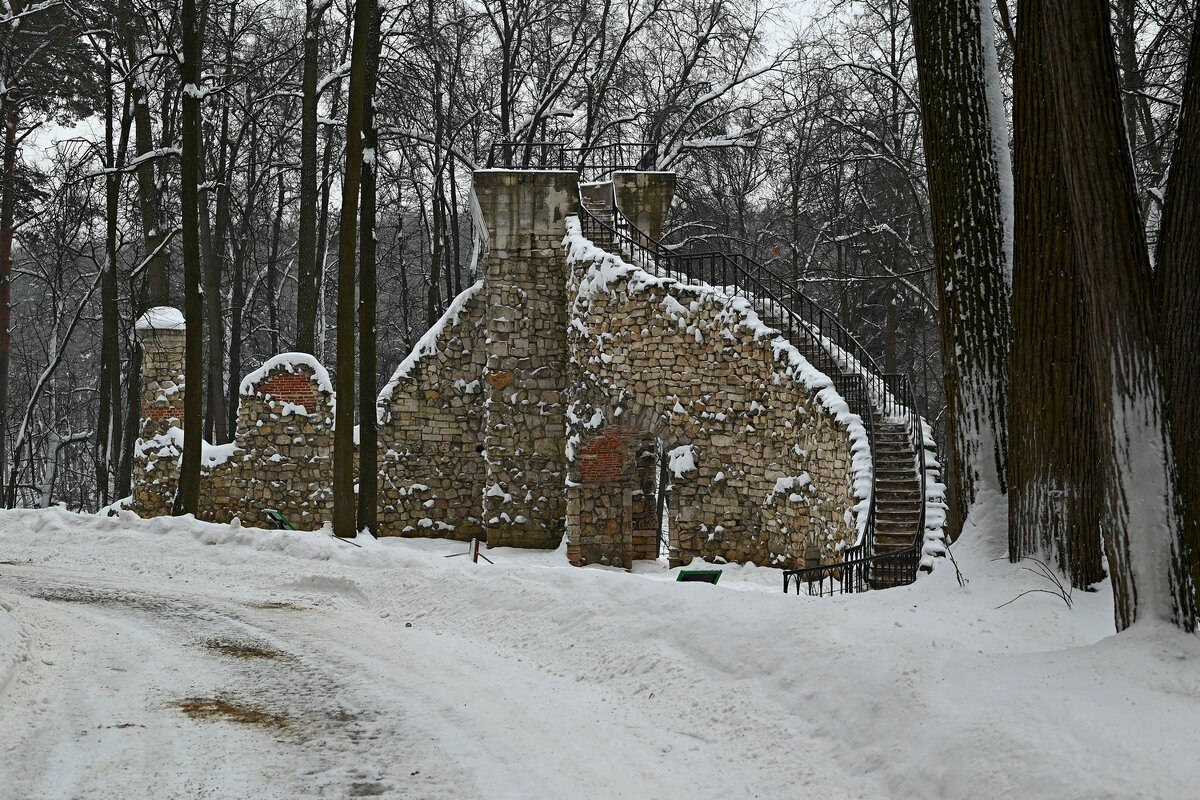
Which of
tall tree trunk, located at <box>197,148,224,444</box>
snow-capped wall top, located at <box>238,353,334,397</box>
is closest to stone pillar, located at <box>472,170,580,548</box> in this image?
snow-capped wall top, located at <box>238,353,334,397</box>

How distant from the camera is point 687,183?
25578mm

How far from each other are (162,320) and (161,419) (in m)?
1.78

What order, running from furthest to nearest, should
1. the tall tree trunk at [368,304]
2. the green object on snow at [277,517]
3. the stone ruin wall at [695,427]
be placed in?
the green object on snow at [277,517] < the tall tree trunk at [368,304] < the stone ruin wall at [695,427]

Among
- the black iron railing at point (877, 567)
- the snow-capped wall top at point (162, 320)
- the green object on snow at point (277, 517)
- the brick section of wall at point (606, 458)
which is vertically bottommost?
the black iron railing at point (877, 567)

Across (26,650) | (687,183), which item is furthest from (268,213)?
(26,650)

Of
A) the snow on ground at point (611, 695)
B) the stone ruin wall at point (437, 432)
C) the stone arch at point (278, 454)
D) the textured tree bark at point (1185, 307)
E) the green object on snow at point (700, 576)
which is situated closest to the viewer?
the snow on ground at point (611, 695)

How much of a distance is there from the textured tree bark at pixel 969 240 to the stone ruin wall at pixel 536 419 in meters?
6.86

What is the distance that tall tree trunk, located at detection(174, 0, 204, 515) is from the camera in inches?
559

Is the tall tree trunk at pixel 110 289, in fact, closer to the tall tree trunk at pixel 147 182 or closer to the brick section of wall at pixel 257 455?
the tall tree trunk at pixel 147 182

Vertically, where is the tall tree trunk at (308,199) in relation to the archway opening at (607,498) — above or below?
above

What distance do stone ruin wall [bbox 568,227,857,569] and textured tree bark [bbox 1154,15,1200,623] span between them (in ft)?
23.3

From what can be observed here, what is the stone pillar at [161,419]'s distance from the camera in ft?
56.7

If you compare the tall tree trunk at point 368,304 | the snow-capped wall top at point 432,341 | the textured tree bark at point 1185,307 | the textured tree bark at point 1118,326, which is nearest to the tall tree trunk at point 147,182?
the snow-capped wall top at point 432,341

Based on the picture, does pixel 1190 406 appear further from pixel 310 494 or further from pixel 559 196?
pixel 310 494
